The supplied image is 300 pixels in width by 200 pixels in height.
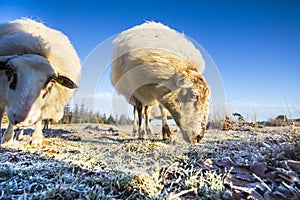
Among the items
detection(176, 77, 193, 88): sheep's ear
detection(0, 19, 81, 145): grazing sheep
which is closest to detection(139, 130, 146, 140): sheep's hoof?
detection(176, 77, 193, 88): sheep's ear

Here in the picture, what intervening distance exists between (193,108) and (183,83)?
543 mm

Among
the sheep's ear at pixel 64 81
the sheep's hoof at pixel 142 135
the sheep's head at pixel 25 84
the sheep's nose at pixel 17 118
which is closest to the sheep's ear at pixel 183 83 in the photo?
the sheep's hoof at pixel 142 135

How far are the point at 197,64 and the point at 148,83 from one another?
4.15ft

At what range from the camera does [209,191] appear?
4.86 ft

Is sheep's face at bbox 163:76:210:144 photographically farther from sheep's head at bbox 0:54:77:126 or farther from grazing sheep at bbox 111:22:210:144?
sheep's head at bbox 0:54:77:126

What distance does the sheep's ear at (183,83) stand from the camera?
4.42m

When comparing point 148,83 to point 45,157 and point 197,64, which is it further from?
point 45,157

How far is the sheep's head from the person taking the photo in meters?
3.13

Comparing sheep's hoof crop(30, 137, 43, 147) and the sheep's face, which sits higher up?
the sheep's face

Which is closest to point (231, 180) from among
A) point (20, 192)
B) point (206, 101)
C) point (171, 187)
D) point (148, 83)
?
point (171, 187)

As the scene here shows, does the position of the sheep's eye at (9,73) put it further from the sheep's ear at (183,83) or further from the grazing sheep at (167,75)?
the sheep's ear at (183,83)

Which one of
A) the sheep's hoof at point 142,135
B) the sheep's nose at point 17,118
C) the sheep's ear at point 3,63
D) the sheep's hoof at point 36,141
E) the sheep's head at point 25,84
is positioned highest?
the sheep's ear at point 3,63

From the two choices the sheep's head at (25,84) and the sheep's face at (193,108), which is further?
the sheep's face at (193,108)

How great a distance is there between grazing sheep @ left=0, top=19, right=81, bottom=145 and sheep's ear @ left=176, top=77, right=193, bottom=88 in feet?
6.95
